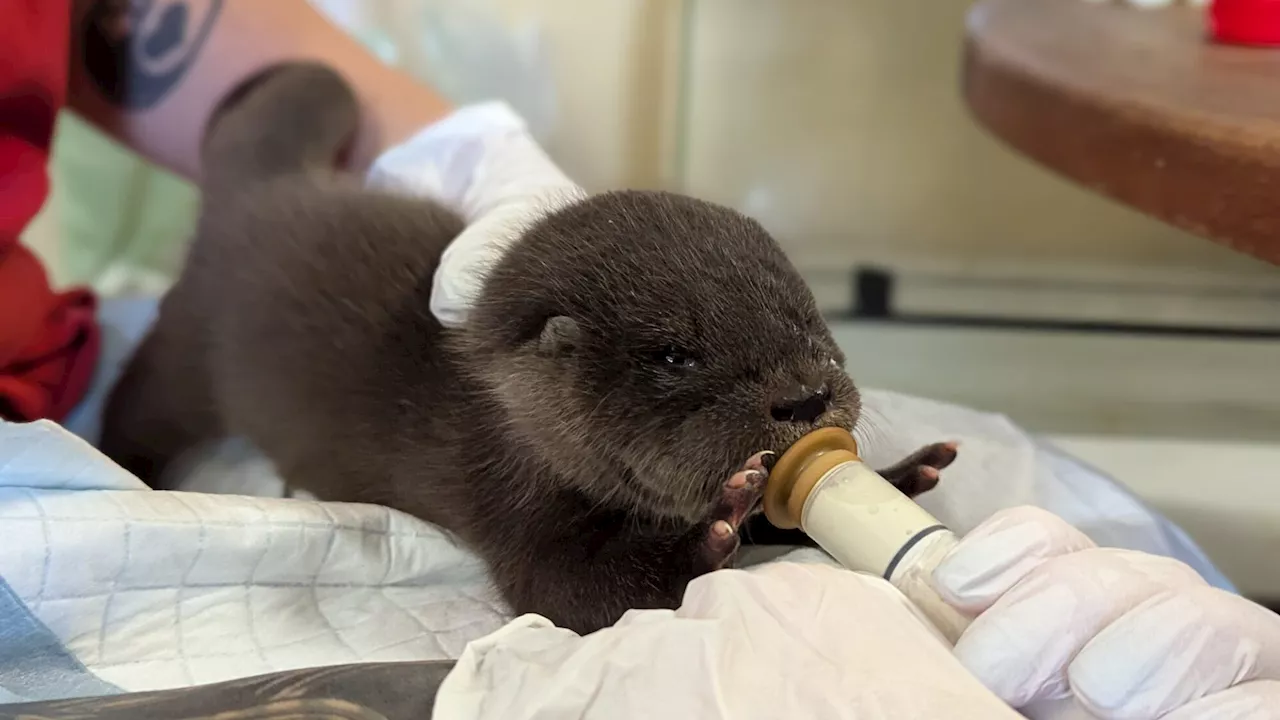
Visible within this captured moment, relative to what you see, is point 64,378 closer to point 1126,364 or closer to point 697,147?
point 697,147

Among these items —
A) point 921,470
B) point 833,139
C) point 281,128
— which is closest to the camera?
point 921,470

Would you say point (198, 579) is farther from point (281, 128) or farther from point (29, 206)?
point (281, 128)

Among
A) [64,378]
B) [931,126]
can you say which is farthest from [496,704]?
[931,126]

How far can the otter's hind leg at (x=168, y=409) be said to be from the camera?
103cm

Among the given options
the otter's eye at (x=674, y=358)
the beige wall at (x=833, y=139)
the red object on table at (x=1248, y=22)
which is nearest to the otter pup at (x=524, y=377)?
the otter's eye at (x=674, y=358)

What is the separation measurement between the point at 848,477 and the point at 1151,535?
0.38 meters

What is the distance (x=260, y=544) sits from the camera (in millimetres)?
695

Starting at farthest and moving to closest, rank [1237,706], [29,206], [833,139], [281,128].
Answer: [833,139] < [281,128] < [29,206] < [1237,706]

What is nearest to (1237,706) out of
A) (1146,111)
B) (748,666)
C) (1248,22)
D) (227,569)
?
(748,666)

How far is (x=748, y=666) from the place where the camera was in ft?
1.59

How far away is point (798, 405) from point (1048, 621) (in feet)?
0.63

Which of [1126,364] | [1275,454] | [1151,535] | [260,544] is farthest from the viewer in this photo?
[1126,364]

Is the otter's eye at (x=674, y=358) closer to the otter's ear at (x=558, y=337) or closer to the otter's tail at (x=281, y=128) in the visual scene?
the otter's ear at (x=558, y=337)

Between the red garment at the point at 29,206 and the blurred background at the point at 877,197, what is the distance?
1.82 feet
